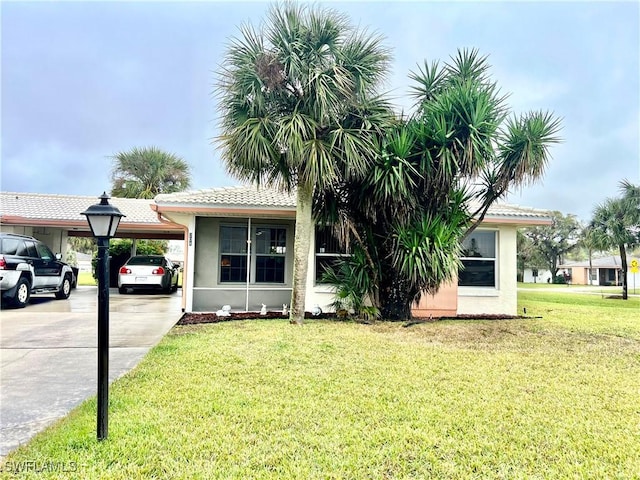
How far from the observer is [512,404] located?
13.1 feet

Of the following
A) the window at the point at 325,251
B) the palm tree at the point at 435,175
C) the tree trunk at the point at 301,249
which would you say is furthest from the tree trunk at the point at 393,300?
the tree trunk at the point at 301,249

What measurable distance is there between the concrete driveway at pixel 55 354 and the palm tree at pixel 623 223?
72.9ft

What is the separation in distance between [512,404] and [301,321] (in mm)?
5294

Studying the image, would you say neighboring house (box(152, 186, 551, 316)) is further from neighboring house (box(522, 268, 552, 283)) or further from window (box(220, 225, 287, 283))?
neighboring house (box(522, 268, 552, 283))

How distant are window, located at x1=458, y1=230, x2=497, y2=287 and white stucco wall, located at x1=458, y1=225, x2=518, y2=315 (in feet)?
0.46

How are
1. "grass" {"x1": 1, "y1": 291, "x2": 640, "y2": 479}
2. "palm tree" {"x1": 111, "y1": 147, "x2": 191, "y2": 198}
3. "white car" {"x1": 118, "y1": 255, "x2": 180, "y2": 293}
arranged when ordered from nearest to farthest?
"grass" {"x1": 1, "y1": 291, "x2": 640, "y2": 479}
"white car" {"x1": 118, "y1": 255, "x2": 180, "y2": 293}
"palm tree" {"x1": 111, "y1": 147, "x2": 191, "y2": 198}

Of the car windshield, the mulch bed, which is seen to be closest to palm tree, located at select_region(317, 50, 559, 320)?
the mulch bed

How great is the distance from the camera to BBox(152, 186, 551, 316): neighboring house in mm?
10422

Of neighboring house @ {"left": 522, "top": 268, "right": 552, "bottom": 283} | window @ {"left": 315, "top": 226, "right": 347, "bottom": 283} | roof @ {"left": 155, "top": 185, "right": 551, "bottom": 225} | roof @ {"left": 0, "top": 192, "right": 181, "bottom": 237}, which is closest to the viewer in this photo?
roof @ {"left": 155, "top": 185, "right": 551, "bottom": 225}

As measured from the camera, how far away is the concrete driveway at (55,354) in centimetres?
381

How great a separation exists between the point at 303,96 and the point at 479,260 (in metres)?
6.69

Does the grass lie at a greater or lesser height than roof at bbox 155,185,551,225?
lesser

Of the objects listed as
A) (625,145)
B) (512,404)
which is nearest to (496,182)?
(512,404)

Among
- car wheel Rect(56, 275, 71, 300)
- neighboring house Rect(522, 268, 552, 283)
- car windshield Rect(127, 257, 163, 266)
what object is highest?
car windshield Rect(127, 257, 163, 266)
